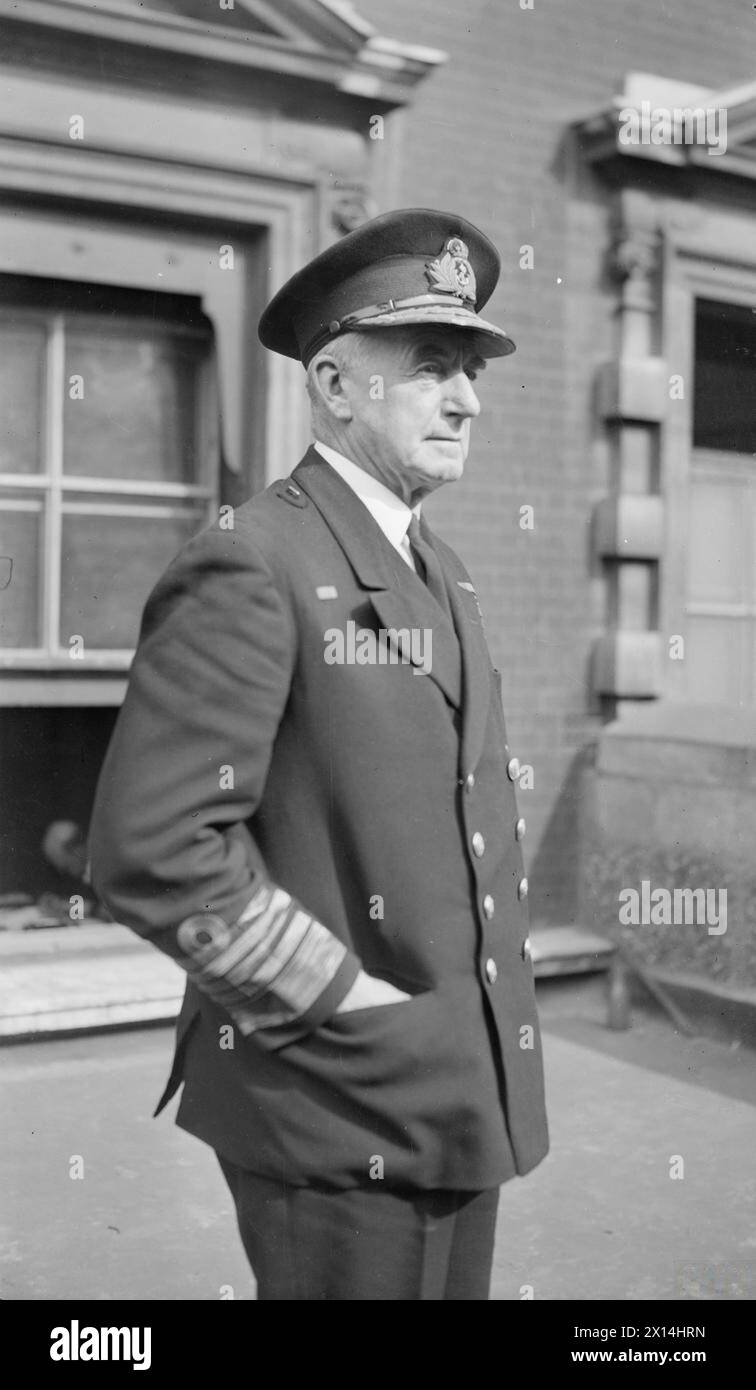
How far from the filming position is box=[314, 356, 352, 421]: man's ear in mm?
2100

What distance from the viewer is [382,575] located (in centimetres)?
204

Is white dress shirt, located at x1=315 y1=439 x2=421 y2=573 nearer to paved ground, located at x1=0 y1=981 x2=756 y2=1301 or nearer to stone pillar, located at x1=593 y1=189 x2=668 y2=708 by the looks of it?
paved ground, located at x1=0 y1=981 x2=756 y2=1301

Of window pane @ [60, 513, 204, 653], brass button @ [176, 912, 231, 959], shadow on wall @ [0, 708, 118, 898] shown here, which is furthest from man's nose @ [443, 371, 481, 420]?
shadow on wall @ [0, 708, 118, 898]

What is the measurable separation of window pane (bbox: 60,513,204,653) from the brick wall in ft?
3.37

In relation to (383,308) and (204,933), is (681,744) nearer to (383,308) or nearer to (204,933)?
(383,308)

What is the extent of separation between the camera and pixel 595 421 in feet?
18.4

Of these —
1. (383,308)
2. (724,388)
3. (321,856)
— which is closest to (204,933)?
(321,856)

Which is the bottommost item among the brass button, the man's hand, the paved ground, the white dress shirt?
the paved ground

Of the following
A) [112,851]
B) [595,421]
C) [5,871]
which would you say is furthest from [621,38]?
[112,851]

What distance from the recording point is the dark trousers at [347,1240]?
74.7 inches
